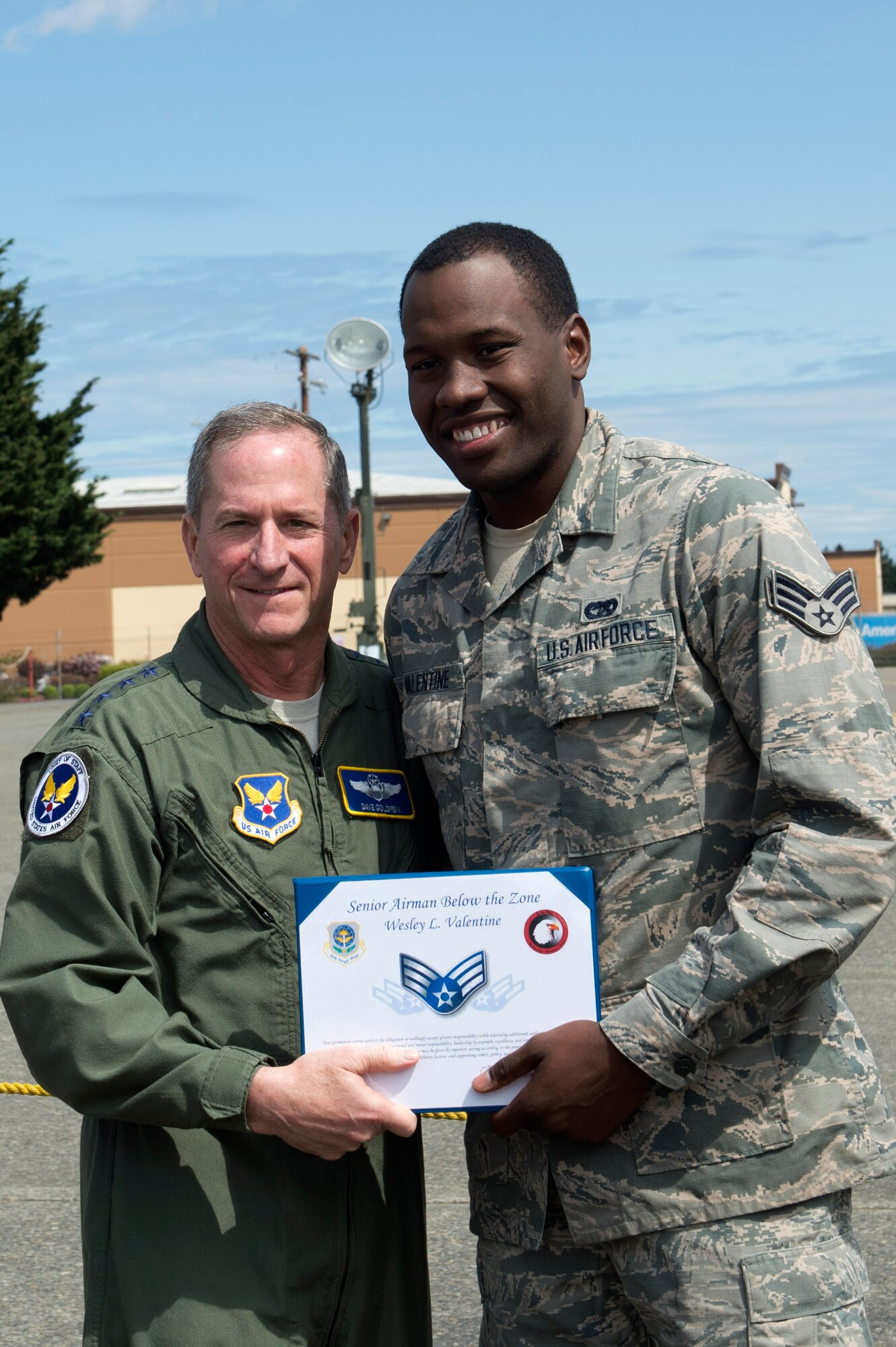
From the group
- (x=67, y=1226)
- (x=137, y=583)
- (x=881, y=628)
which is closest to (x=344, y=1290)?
(x=67, y=1226)

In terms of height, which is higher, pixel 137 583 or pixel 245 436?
pixel 137 583

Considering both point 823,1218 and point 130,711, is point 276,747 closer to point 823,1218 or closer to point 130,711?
point 130,711

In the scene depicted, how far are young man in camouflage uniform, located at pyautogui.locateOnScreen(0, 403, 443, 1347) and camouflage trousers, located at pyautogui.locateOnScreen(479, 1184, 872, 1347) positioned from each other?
33 cm

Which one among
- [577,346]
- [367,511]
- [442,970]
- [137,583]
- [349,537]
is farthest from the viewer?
[137,583]

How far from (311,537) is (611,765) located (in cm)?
78

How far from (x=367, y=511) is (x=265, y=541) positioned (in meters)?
18.3

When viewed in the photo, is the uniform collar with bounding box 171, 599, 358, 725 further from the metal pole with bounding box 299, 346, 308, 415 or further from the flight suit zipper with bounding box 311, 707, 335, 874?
the metal pole with bounding box 299, 346, 308, 415

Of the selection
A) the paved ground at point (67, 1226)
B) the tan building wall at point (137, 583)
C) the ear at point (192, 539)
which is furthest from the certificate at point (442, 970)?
the tan building wall at point (137, 583)

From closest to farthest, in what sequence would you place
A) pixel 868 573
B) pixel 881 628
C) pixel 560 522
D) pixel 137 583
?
pixel 560 522 < pixel 881 628 < pixel 137 583 < pixel 868 573

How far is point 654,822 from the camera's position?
2.61 meters

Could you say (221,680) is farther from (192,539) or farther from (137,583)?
(137,583)

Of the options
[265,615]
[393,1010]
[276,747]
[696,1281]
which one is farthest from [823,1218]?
[265,615]

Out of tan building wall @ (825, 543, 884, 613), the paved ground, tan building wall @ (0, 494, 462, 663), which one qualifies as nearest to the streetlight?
the paved ground

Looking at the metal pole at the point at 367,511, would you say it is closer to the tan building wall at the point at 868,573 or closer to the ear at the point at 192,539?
the ear at the point at 192,539
